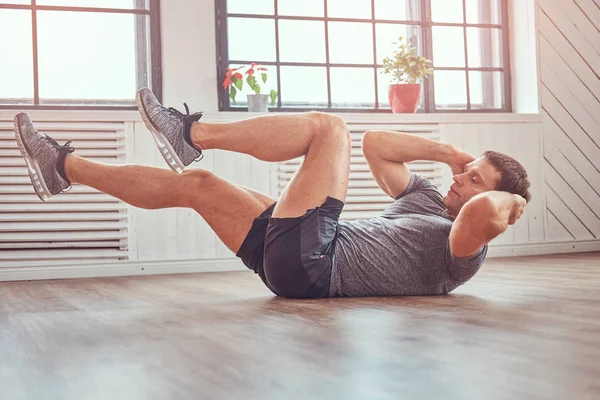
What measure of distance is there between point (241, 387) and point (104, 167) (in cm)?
134

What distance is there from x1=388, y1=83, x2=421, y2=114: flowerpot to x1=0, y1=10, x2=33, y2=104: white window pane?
2181 millimetres

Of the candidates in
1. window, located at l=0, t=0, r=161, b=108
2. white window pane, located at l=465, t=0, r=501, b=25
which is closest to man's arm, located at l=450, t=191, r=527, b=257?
window, located at l=0, t=0, r=161, b=108

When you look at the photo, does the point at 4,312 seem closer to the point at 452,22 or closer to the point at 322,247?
the point at 322,247

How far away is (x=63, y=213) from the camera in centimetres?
396

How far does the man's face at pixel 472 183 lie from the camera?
7.17 feet

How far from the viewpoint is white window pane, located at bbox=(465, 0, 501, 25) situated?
4.99 m

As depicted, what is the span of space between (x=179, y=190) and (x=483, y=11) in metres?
3.46

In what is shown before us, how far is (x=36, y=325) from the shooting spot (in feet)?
6.27

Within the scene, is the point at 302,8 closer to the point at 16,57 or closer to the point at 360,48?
the point at 360,48

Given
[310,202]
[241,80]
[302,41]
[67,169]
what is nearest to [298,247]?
[310,202]

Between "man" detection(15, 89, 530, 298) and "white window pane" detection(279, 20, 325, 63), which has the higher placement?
"white window pane" detection(279, 20, 325, 63)

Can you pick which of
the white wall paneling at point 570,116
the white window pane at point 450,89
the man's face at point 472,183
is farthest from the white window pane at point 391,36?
the man's face at point 472,183

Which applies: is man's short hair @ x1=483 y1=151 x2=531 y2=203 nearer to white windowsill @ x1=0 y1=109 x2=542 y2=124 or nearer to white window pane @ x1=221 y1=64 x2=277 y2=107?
white windowsill @ x1=0 y1=109 x2=542 y2=124

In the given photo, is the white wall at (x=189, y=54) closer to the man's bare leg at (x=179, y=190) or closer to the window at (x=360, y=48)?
the window at (x=360, y=48)
